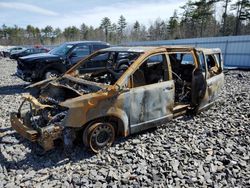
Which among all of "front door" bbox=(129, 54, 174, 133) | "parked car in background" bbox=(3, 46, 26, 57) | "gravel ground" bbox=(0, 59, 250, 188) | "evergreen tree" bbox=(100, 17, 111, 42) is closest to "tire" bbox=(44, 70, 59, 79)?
"gravel ground" bbox=(0, 59, 250, 188)

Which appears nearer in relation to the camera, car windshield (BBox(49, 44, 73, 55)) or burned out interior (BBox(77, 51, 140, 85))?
burned out interior (BBox(77, 51, 140, 85))

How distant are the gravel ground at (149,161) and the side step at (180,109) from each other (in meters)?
0.25

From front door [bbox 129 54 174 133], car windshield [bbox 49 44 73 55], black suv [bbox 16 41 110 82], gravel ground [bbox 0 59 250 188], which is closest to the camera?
gravel ground [bbox 0 59 250 188]

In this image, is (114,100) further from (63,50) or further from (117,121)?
(63,50)

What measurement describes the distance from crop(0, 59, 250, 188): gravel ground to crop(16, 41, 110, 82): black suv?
470cm

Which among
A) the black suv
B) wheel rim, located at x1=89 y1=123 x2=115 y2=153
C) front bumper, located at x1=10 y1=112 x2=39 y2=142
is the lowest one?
wheel rim, located at x1=89 y1=123 x2=115 y2=153

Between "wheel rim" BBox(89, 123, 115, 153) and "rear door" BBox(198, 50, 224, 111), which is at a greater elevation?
"rear door" BBox(198, 50, 224, 111)

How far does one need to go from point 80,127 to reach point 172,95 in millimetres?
2141

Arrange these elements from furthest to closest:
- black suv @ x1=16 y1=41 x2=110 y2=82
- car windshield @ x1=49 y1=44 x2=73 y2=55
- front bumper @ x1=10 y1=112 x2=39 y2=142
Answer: car windshield @ x1=49 y1=44 x2=73 y2=55
black suv @ x1=16 y1=41 x2=110 y2=82
front bumper @ x1=10 y1=112 x2=39 y2=142

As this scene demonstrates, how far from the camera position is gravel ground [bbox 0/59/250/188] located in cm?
371

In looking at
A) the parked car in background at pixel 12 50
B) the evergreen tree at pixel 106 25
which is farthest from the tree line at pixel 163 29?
the parked car in background at pixel 12 50

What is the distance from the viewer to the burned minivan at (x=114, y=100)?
414cm

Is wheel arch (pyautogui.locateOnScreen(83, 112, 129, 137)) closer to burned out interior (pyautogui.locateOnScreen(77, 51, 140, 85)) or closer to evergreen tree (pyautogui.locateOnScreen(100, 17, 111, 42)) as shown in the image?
burned out interior (pyautogui.locateOnScreen(77, 51, 140, 85))

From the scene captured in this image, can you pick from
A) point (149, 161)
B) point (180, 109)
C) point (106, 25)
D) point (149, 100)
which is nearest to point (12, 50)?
point (180, 109)
